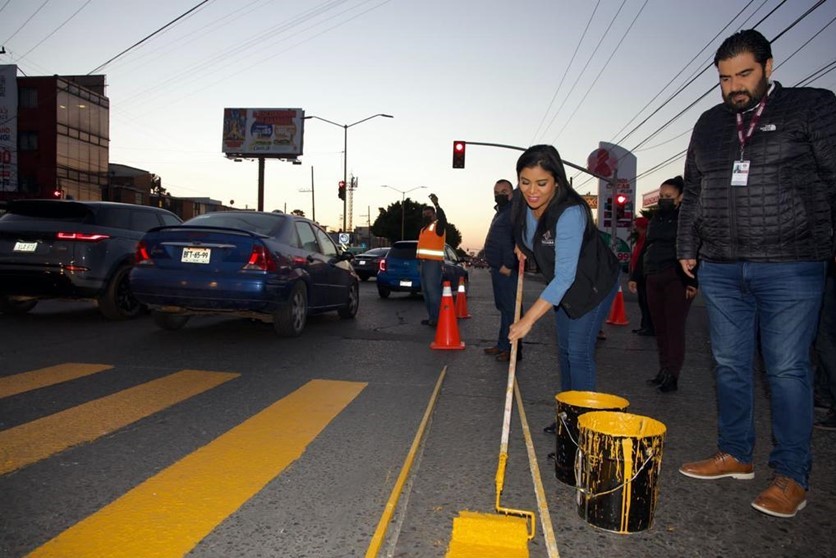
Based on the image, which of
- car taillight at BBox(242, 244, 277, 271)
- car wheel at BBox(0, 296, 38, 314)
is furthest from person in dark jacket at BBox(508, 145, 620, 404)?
car wheel at BBox(0, 296, 38, 314)

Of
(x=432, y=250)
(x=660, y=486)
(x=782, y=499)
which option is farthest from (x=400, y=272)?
(x=782, y=499)

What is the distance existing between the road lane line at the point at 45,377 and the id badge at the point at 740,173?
4.97 metres

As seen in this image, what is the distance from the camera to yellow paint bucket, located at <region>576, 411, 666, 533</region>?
7.92 feet

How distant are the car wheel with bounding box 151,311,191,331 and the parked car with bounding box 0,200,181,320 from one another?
98cm

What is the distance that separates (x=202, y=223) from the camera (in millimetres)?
7555

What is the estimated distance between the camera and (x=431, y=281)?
8922mm

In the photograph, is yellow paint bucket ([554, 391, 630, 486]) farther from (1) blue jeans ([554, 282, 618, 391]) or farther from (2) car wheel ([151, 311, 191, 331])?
(2) car wheel ([151, 311, 191, 331])

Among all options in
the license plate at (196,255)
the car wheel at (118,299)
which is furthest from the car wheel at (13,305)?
the license plate at (196,255)

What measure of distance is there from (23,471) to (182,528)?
1.15 meters

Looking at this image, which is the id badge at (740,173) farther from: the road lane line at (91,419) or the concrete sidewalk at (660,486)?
the road lane line at (91,419)

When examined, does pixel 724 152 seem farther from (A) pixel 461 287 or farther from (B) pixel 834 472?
(A) pixel 461 287

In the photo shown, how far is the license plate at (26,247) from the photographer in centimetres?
787

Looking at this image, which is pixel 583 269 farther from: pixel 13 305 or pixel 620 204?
pixel 620 204

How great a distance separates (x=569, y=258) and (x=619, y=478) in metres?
1.15
